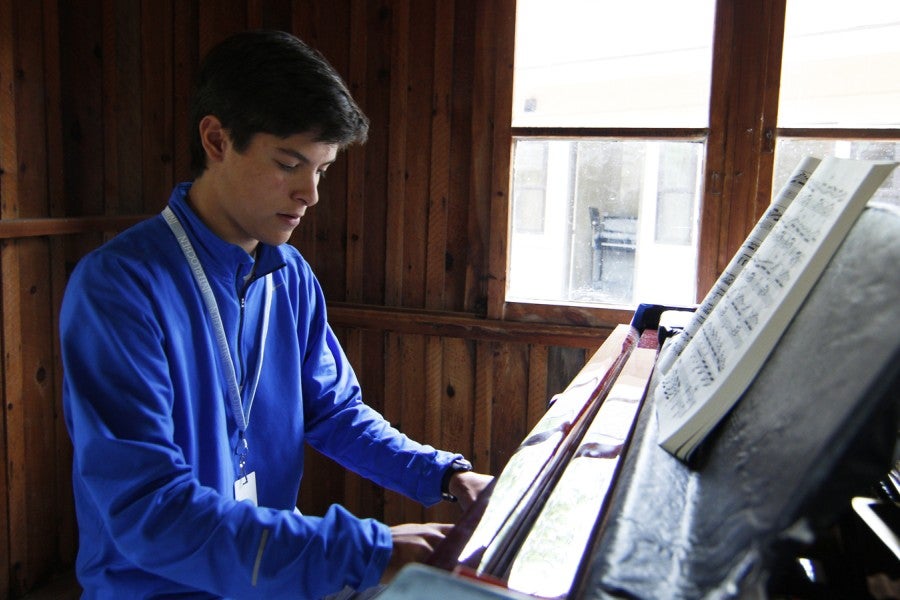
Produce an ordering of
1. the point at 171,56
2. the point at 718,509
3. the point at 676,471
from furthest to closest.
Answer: the point at 171,56 → the point at 676,471 → the point at 718,509

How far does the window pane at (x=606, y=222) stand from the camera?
7.98ft

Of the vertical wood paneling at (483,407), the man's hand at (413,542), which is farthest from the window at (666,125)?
the man's hand at (413,542)

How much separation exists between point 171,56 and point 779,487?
108 inches

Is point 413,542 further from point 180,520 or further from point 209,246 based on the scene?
point 209,246

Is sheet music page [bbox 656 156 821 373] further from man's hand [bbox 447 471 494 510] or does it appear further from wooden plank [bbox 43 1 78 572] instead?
wooden plank [bbox 43 1 78 572]

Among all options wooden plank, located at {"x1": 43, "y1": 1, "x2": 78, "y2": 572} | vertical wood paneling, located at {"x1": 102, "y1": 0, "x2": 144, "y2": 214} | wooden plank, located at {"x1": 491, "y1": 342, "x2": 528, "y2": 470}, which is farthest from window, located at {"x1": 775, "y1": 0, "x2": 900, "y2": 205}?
wooden plank, located at {"x1": 43, "y1": 1, "x2": 78, "y2": 572}

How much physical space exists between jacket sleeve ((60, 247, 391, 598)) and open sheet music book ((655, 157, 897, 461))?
45 centimetres

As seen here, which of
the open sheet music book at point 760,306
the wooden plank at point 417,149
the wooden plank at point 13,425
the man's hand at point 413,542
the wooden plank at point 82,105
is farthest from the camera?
the wooden plank at point 82,105

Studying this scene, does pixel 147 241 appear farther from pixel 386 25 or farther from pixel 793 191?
pixel 386 25

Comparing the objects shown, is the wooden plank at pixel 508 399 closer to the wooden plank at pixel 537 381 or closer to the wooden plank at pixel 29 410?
the wooden plank at pixel 537 381

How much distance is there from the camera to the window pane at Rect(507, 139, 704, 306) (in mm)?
2432

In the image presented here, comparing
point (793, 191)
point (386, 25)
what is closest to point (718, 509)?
point (793, 191)

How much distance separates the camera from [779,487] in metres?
0.49

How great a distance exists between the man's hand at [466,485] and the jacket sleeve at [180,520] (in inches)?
11.3
